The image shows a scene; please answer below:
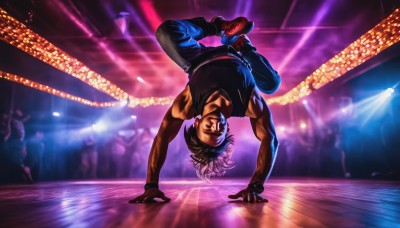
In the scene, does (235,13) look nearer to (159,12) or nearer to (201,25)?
(159,12)

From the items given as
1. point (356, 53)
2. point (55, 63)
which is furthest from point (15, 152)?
point (356, 53)

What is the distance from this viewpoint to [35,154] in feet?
28.7

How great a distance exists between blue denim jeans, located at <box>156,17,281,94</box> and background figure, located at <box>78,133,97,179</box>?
9.10 meters

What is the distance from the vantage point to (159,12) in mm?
5676

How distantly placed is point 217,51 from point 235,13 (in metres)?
3.10

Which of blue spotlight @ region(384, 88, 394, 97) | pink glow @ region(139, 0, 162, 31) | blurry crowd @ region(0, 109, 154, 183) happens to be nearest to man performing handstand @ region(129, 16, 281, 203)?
pink glow @ region(139, 0, 162, 31)

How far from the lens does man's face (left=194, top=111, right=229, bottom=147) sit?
2.56 m

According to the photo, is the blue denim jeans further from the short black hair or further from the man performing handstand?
the short black hair

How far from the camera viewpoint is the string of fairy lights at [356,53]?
5.87 metres

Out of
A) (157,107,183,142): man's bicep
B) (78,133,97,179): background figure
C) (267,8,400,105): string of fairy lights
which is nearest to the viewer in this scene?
(157,107,183,142): man's bicep

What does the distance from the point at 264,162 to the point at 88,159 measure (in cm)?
983

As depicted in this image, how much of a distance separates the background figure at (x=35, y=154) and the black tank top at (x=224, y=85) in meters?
7.91

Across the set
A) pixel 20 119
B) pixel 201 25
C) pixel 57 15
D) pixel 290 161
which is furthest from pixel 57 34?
pixel 290 161

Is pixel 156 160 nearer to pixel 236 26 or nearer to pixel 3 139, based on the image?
pixel 236 26
